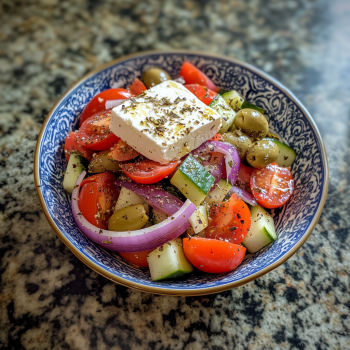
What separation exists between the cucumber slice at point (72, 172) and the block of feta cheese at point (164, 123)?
0.90 ft

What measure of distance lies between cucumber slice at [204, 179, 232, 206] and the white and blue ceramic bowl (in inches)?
13.4

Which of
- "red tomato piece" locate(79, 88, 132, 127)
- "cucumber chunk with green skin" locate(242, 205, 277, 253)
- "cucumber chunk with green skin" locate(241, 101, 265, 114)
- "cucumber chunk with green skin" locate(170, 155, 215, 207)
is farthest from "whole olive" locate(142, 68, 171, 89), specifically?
"cucumber chunk with green skin" locate(242, 205, 277, 253)

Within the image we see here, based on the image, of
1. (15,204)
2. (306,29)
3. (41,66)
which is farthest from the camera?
(306,29)

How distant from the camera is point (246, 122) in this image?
1813mm

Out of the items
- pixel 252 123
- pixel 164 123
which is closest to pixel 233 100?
pixel 252 123

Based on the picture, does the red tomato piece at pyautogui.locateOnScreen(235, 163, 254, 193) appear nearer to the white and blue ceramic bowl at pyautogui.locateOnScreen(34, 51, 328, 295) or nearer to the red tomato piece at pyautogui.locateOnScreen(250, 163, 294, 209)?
the red tomato piece at pyautogui.locateOnScreen(250, 163, 294, 209)

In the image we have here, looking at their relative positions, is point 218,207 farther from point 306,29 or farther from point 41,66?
point 306,29

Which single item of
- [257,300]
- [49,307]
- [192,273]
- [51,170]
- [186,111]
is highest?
[186,111]

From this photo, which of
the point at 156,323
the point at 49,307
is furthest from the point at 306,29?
the point at 49,307

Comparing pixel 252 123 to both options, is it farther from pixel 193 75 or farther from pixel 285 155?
pixel 193 75

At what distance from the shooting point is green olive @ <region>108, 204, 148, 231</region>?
4.92ft

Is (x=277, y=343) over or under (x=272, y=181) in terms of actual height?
under

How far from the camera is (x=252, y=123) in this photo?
1.80 meters

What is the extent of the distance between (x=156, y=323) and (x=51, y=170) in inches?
38.8
